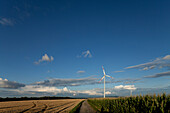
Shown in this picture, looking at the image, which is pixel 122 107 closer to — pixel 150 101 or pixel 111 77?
pixel 150 101

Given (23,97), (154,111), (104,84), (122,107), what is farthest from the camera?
(23,97)

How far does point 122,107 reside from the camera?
22.4 metres

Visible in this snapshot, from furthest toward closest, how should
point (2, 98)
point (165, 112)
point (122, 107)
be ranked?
point (2, 98)
point (122, 107)
point (165, 112)

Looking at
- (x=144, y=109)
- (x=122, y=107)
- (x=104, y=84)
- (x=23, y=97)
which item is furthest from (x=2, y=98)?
(x=144, y=109)

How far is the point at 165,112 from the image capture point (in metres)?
12.7

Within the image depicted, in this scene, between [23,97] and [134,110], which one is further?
[23,97]

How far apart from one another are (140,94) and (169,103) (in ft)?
20.2

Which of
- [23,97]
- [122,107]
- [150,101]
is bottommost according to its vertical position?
[23,97]

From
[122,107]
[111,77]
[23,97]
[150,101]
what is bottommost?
[23,97]

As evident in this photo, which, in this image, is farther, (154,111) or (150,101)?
(150,101)

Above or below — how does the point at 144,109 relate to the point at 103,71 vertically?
below

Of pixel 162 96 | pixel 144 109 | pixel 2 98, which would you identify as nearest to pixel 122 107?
pixel 144 109

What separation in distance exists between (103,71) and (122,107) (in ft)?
200

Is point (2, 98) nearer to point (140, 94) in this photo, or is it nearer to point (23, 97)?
point (23, 97)
